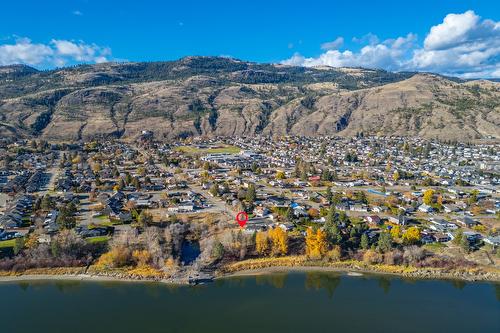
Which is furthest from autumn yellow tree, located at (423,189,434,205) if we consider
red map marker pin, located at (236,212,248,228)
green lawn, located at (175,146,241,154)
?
green lawn, located at (175,146,241,154)

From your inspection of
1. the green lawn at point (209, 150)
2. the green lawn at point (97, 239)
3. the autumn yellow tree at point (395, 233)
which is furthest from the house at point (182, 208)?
the green lawn at point (209, 150)

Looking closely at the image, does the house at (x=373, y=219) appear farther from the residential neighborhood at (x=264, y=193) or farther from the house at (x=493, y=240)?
the house at (x=493, y=240)

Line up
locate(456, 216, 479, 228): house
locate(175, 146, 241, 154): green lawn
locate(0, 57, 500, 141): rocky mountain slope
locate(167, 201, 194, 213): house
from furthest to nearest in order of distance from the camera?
locate(0, 57, 500, 141): rocky mountain slope
locate(175, 146, 241, 154): green lawn
locate(167, 201, 194, 213): house
locate(456, 216, 479, 228): house

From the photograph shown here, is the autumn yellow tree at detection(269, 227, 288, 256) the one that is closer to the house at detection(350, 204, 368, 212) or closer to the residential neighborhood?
the residential neighborhood

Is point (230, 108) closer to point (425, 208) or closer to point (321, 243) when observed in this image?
point (425, 208)

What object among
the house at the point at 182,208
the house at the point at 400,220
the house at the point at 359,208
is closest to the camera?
the house at the point at 400,220

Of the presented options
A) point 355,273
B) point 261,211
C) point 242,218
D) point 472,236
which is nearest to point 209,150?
point 261,211
